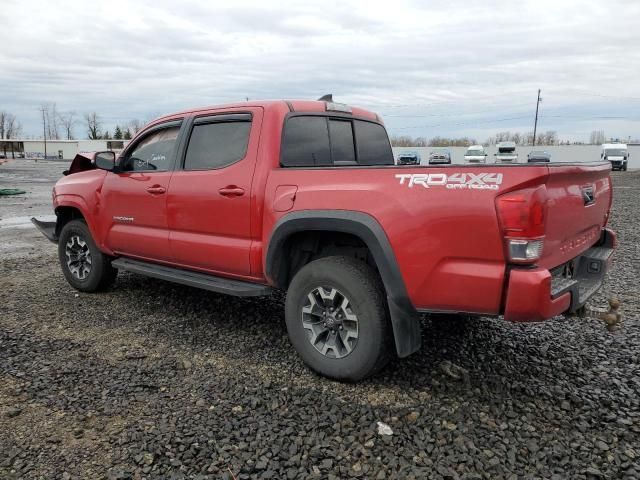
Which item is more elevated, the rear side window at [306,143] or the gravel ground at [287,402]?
the rear side window at [306,143]

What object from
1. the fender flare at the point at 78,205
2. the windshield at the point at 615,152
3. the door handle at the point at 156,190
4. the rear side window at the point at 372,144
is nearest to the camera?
the door handle at the point at 156,190

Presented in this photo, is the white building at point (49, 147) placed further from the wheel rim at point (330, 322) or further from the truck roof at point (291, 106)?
the wheel rim at point (330, 322)

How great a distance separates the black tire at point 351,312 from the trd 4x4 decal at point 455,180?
72 centimetres

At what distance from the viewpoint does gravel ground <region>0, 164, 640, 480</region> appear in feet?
8.83

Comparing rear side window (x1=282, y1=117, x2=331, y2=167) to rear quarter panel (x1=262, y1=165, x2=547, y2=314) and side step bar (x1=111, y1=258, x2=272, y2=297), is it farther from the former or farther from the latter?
side step bar (x1=111, y1=258, x2=272, y2=297)

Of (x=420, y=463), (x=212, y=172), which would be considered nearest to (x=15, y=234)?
(x=212, y=172)

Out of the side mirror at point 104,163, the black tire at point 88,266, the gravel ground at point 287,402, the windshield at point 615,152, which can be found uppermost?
the windshield at point 615,152

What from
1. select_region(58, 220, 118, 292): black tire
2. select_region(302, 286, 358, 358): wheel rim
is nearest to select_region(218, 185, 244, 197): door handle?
select_region(302, 286, 358, 358): wheel rim

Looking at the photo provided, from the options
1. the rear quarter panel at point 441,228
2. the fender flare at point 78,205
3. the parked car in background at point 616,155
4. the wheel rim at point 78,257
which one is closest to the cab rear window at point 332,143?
the rear quarter panel at point 441,228

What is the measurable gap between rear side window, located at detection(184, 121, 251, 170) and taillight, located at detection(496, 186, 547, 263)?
6.90 ft

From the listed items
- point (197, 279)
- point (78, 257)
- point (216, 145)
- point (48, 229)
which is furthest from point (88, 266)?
point (216, 145)

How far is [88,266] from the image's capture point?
5742 millimetres

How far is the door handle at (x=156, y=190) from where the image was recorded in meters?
4.62

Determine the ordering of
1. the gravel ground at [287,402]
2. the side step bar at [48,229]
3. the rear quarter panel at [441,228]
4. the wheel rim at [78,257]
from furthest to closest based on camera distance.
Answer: the side step bar at [48,229] < the wheel rim at [78,257] < the rear quarter panel at [441,228] < the gravel ground at [287,402]
